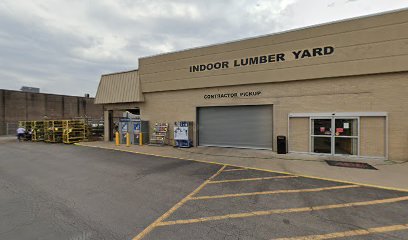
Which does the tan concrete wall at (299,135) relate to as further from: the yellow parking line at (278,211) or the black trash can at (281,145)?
the yellow parking line at (278,211)

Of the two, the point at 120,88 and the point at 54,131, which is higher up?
the point at 120,88

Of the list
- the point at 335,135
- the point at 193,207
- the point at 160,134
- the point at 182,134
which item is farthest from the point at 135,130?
the point at 335,135

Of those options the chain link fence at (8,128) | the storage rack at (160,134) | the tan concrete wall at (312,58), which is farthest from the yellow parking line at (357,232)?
the chain link fence at (8,128)

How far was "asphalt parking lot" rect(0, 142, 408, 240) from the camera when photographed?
3447 millimetres

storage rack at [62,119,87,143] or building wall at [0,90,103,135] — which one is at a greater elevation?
building wall at [0,90,103,135]

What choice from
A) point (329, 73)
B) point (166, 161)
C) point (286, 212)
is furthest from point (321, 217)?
point (329, 73)

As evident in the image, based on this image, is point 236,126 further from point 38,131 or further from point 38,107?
point 38,107

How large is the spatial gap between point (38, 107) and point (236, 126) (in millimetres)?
34593

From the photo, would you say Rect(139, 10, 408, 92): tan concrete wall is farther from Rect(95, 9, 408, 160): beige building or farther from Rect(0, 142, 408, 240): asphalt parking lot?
Rect(0, 142, 408, 240): asphalt parking lot

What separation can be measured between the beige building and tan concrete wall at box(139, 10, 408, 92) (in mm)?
39

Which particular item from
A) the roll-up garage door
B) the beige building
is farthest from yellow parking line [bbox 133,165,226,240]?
the beige building

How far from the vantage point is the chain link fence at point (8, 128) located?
2671cm

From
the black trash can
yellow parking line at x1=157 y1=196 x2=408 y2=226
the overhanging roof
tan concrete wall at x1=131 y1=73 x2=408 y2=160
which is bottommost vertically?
yellow parking line at x1=157 y1=196 x2=408 y2=226

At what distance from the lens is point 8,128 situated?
27234 millimetres
